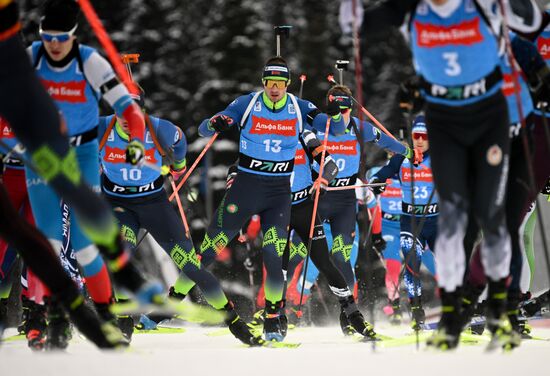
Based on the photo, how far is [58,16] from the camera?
18.9ft

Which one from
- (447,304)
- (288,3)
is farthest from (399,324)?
(288,3)

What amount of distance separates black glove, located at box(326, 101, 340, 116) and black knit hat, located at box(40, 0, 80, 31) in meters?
3.22

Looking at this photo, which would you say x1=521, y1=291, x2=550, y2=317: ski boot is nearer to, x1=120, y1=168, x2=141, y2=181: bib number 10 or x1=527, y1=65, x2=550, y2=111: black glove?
x1=527, y1=65, x2=550, y2=111: black glove

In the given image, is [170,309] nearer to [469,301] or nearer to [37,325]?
[37,325]

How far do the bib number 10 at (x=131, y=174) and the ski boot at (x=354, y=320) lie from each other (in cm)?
231

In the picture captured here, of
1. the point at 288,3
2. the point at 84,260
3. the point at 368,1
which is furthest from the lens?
the point at 368,1

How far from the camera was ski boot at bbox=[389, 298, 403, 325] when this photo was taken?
11672 millimetres

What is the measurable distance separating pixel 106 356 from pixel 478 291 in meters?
2.87

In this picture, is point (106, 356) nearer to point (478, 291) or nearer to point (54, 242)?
point (54, 242)

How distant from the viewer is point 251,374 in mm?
4809

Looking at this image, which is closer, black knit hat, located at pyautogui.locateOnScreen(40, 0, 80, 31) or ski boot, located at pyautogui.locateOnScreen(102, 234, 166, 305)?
ski boot, located at pyautogui.locateOnScreen(102, 234, 166, 305)

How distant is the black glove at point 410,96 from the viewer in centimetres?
563

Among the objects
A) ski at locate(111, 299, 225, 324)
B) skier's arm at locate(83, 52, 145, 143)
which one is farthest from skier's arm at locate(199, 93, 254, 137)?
skier's arm at locate(83, 52, 145, 143)

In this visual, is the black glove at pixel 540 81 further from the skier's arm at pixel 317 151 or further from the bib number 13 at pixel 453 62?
the skier's arm at pixel 317 151
